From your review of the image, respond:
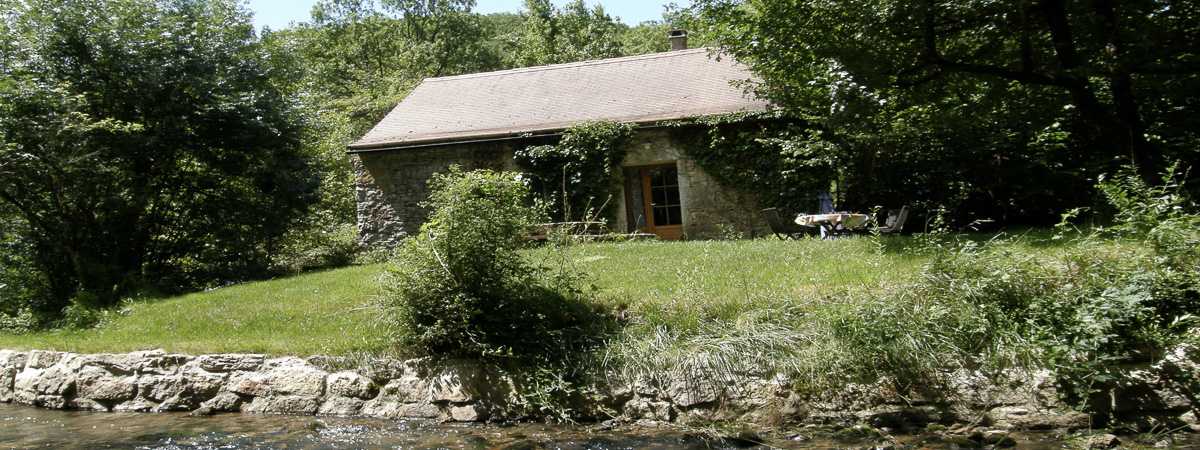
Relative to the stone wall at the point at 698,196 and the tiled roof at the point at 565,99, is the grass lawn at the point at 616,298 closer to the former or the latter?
the stone wall at the point at 698,196

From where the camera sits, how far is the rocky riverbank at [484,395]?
626 centimetres

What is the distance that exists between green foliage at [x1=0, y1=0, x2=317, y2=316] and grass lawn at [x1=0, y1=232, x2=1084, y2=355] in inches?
107

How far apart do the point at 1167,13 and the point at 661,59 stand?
9.25 m

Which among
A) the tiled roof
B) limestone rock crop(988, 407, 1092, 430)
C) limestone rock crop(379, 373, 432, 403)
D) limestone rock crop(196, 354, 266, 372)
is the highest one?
the tiled roof

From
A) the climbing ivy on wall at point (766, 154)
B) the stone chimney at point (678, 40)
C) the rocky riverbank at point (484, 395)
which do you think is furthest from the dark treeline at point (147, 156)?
the stone chimney at point (678, 40)

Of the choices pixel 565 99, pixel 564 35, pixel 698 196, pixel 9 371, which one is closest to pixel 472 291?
pixel 9 371

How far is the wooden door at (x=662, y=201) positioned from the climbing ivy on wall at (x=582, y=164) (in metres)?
0.73

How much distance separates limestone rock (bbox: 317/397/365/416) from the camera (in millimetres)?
7770

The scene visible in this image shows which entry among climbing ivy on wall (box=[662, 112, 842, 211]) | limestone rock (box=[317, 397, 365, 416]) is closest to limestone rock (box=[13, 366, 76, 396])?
limestone rock (box=[317, 397, 365, 416])

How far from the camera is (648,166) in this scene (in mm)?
15531

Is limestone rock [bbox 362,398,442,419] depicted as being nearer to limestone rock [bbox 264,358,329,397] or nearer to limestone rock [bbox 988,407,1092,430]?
limestone rock [bbox 264,358,329,397]

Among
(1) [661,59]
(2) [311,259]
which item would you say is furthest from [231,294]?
(1) [661,59]

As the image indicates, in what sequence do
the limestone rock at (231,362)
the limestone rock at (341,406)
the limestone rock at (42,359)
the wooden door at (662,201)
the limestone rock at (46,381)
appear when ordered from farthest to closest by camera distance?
the wooden door at (662,201)
the limestone rock at (42,359)
the limestone rock at (46,381)
the limestone rock at (231,362)
the limestone rock at (341,406)

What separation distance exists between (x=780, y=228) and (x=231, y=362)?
298 inches
